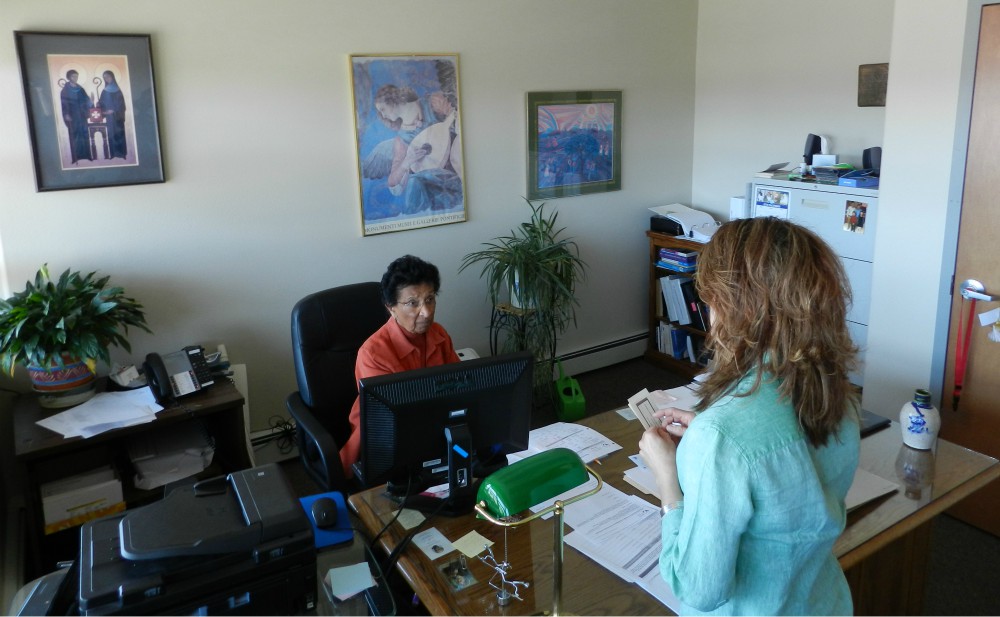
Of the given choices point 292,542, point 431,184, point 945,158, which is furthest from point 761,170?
point 292,542

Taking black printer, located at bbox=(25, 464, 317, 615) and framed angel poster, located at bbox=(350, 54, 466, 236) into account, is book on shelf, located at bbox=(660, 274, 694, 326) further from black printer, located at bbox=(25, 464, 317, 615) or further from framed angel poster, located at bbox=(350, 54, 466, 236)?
black printer, located at bbox=(25, 464, 317, 615)

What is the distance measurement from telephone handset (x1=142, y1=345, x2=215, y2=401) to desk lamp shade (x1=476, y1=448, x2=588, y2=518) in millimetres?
2020

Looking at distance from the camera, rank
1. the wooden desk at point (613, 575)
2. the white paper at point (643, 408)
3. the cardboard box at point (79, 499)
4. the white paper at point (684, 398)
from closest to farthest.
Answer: the wooden desk at point (613, 575), the white paper at point (643, 408), the white paper at point (684, 398), the cardboard box at point (79, 499)

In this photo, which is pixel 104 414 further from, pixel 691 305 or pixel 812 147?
pixel 812 147

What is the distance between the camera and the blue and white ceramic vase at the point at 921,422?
2.16 m

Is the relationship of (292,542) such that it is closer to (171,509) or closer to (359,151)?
(171,509)

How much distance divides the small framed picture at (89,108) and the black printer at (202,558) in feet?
6.31

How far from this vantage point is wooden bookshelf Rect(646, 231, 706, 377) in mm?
4621

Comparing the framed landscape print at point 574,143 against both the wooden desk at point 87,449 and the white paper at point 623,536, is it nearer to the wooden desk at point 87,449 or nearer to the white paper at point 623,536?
the wooden desk at point 87,449

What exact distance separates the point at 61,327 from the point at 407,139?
71.2 inches

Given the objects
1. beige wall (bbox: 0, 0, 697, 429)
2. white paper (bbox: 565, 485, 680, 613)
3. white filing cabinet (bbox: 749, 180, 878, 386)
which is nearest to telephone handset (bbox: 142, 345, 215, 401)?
beige wall (bbox: 0, 0, 697, 429)

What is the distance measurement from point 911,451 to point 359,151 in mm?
2648

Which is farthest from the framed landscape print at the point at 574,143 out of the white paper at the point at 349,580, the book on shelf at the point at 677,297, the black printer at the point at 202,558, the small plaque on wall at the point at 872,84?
the black printer at the point at 202,558

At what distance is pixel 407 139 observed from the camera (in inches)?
149
